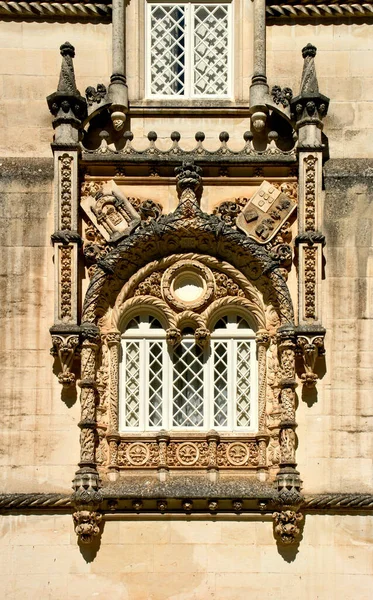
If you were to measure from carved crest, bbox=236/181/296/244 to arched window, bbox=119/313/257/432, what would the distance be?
1308 millimetres

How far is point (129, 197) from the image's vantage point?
19469 millimetres

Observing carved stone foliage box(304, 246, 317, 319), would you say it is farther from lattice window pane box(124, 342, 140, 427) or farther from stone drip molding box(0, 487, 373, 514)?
stone drip molding box(0, 487, 373, 514)

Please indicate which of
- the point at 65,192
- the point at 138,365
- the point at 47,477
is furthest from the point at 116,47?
the point at 47,477

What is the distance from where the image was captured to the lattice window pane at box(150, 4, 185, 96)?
65.9 ft

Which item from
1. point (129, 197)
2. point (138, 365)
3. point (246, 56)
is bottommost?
point (138, 365)

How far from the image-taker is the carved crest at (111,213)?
19.3m

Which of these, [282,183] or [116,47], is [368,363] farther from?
[116,47]

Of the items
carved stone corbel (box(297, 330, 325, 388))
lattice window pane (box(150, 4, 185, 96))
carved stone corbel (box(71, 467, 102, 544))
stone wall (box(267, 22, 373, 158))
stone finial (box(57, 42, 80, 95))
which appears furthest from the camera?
lattice window pane (box(150, 4, 185, 96))

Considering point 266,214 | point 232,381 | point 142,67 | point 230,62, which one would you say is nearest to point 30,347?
point 232,381

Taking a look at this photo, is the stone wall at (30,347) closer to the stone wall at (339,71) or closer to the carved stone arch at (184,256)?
the carved stone arch at (184,256)

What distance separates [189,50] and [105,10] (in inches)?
49.7

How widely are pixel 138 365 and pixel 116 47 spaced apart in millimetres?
4272

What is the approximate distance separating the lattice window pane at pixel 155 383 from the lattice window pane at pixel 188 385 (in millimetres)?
188

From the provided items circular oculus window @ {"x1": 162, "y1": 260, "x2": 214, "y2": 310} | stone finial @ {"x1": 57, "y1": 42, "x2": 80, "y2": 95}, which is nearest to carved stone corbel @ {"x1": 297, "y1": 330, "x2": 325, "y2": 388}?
circular oculus window @ {"x1": 162, "y1": 260, "x2": 214, "y2": 310}
